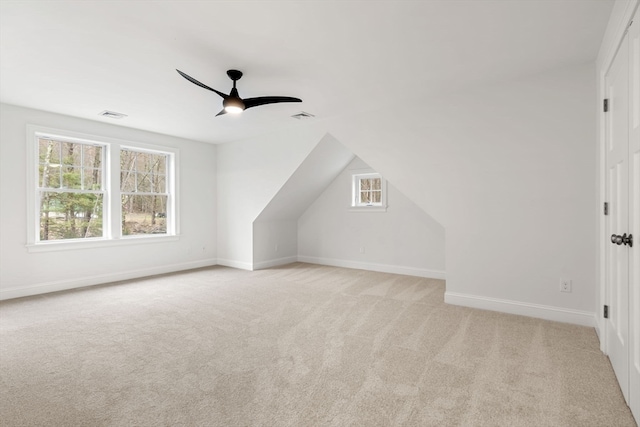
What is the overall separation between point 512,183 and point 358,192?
9.98 feet

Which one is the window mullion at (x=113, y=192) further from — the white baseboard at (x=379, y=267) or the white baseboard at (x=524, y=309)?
the white baseboard at (x=524, y=309)

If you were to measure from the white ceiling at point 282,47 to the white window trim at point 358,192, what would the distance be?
1940 mm

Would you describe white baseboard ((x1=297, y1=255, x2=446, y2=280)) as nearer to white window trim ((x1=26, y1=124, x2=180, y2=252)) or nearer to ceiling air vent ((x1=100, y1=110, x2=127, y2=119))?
white window trim ((x1=26, y1=124, x2=180, y2=252))

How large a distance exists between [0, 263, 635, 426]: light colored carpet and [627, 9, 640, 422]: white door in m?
0.23

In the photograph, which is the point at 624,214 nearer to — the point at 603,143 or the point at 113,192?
the point at 603,143

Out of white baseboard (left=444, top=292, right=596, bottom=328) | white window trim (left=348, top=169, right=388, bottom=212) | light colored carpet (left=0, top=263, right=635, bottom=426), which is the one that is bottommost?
→ light colored carpet (left=0, top=263, right=635, bottom=426)

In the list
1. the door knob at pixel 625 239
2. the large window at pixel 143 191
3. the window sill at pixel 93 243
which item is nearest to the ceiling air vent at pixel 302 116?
the large window at pixel 143 191

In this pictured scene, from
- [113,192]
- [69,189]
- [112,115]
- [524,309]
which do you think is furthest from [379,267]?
[69,189]

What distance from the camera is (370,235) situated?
588 cm

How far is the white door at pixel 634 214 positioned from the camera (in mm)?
1733

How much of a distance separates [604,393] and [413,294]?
232 centimetres

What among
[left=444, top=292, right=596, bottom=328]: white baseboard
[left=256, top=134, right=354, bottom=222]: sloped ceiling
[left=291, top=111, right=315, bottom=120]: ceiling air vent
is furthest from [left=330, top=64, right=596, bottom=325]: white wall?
[left=256, top=134, right=354, bottom=222]: sloped ceiling

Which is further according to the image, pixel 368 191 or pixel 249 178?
pixel 368 191

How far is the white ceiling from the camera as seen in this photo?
7.30 ft
